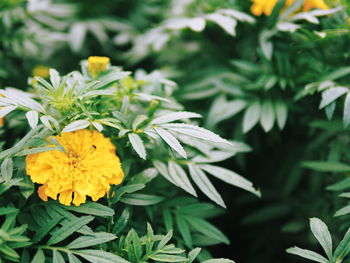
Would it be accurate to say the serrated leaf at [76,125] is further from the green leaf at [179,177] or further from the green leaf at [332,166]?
the green leaf at [332,166]

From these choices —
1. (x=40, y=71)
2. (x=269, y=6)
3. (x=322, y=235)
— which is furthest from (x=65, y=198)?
(x=40, y=71)

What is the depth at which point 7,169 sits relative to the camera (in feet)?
3.57

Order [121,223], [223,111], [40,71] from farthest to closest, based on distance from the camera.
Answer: [40,71], [223,111], [121,223]

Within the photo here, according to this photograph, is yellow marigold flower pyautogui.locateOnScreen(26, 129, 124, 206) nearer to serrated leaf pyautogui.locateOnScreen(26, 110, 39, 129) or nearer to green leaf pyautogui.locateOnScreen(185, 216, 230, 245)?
serrated leaf pyautogui.locateOnScreen(26, 110, 39, 129)

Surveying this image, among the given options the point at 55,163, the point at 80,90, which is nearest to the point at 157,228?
the point at 55,163

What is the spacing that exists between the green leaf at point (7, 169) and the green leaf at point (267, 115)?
946 millimetres

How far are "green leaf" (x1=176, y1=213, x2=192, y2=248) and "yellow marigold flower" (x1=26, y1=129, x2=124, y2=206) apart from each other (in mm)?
307

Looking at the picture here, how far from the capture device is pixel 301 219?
5.93 feet

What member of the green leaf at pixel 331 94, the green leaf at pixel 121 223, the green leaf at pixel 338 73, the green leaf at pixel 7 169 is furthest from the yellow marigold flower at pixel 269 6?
the green leaf at pixel 7 169

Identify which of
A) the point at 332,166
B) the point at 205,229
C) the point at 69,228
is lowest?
the point at 205,229

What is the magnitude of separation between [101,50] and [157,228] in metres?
1.59

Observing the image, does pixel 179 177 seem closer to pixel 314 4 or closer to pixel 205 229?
pixel 205 229

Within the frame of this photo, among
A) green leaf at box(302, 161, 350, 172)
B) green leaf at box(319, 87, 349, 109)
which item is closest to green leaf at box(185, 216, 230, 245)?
green leaf at box(302, 161, 350, 172)

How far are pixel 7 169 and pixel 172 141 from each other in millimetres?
480
